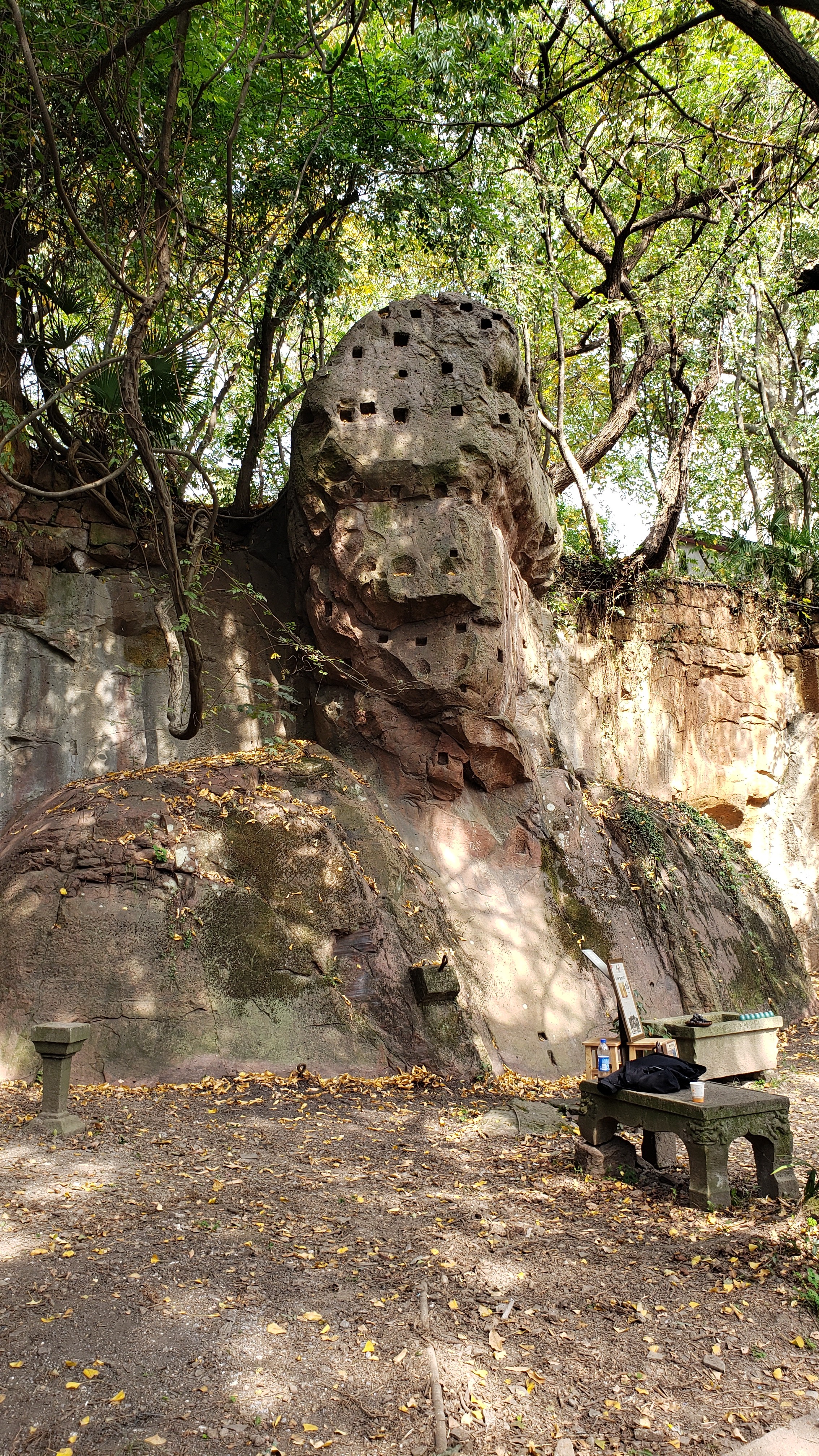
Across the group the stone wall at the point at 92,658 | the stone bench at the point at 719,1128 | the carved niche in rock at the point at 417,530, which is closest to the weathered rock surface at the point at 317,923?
the carved niche in rock at the point at 417,530

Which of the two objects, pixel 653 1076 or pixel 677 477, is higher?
pixel 677 477

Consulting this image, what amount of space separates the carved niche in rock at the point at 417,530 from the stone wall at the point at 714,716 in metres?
4.62

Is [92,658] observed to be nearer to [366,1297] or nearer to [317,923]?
[317,923]

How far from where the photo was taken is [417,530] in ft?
33.1

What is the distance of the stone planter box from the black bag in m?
2.15

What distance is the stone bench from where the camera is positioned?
500 cm

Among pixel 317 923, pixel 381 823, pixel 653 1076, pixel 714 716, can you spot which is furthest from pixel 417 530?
pixel 714 716

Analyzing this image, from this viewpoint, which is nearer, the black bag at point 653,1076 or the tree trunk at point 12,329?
the black bag at point 653,1076

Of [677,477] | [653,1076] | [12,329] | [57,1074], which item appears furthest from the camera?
[677,477]

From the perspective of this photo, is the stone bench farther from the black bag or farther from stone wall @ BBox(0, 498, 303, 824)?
stone wall @ BBox(0, 498, 303, 824)

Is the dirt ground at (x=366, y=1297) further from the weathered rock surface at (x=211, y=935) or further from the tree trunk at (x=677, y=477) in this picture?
the tree trunk at (x=677, y=477)

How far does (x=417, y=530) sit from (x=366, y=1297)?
7.68 meters

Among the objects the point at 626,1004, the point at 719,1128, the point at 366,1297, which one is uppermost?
the point at 626,1004

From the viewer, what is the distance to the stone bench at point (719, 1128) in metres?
5.00
